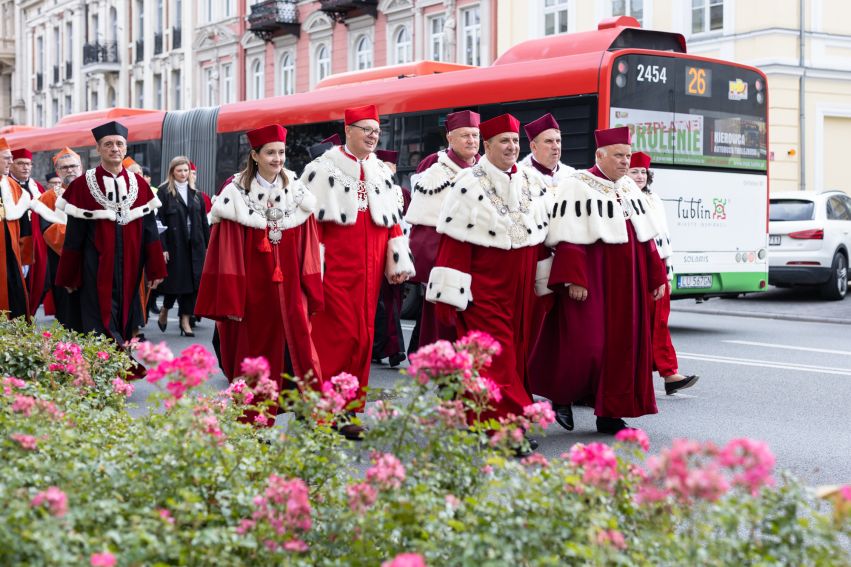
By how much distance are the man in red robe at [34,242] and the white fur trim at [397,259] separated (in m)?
4.74

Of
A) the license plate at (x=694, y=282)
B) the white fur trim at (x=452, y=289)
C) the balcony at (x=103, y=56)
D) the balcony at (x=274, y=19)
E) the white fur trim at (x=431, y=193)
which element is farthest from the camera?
the balcony at (x=103, y=56)

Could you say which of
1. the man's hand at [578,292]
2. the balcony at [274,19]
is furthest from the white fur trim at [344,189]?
the balcony at [274,19]

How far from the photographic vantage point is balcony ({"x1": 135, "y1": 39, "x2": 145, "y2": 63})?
168ft

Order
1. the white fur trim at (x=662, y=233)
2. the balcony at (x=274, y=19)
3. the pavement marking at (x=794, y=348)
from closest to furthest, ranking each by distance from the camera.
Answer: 1. the white fur trim at (x=662, y=233)
2. the pavement marking at (x=794, y=348)
3. the balcony at (x=274, y=19)

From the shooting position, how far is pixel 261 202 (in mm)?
7418

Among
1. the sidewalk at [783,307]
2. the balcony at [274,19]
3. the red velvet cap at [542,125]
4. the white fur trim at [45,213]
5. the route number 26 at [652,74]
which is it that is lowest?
the sidewalk at [783,307]

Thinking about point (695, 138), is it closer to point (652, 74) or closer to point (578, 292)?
point (652, 74)

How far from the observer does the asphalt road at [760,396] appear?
7.61 metres

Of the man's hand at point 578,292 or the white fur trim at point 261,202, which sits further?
the man's hand at point 578,292

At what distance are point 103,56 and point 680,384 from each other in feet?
155

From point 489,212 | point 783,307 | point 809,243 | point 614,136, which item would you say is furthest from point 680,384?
point 809,243

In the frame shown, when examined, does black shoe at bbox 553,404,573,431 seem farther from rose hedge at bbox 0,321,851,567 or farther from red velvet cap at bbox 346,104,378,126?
rose hedge at bbox 0,321,851,567

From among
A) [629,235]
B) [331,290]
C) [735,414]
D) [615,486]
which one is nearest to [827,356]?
[735,414]

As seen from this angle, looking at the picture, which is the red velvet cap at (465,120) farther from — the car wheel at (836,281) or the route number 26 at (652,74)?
the car wheel at (836,281)
